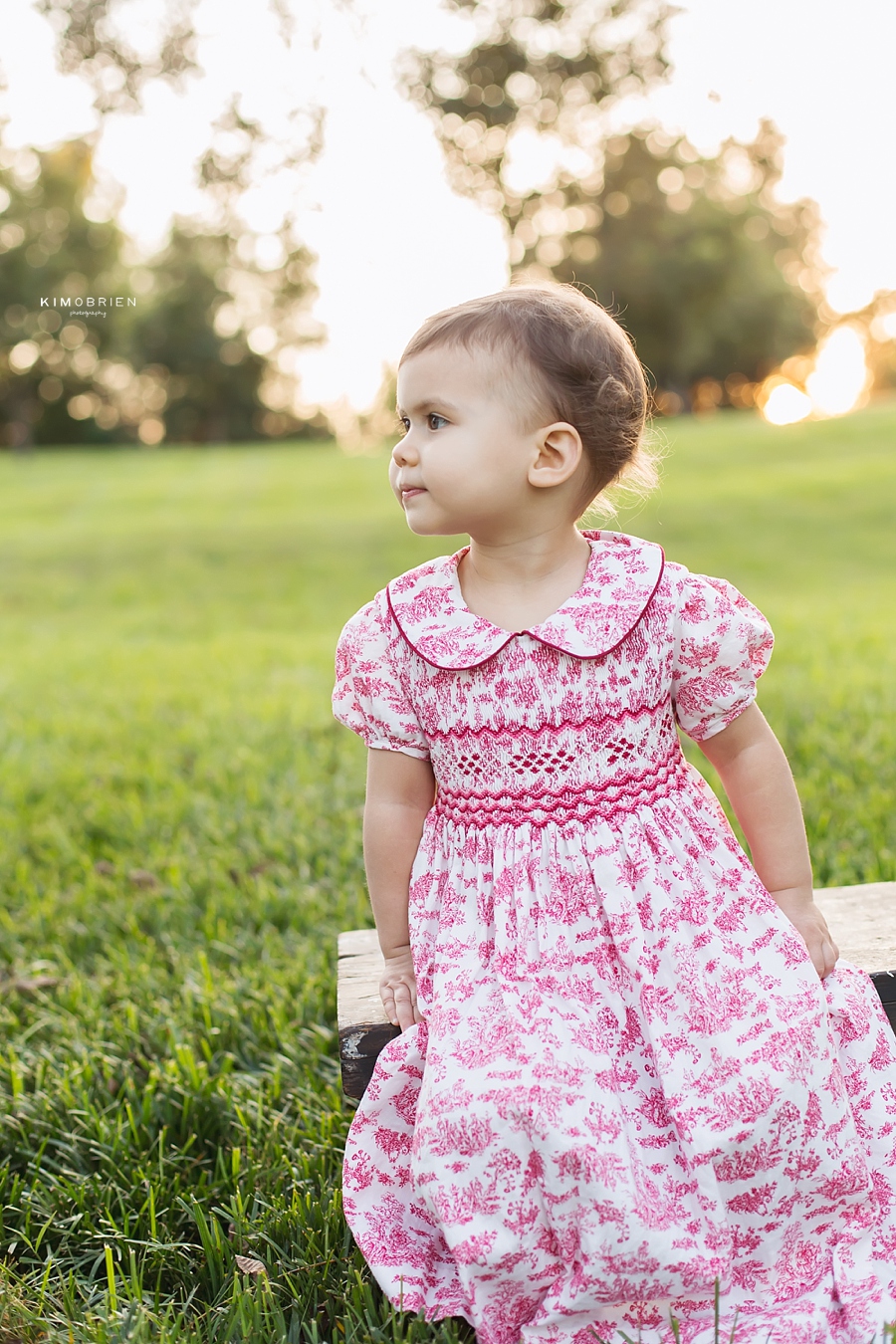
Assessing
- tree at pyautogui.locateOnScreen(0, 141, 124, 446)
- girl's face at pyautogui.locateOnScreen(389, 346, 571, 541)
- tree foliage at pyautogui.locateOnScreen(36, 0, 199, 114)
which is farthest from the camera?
tree at pyautogui.locateOnScreen(0, 141, 124, 446)

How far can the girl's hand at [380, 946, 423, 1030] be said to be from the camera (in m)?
1.96

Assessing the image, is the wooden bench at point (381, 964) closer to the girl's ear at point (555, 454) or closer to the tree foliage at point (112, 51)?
the girl's ear at point (555, 454)

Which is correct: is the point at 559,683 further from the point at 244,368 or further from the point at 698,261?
the point at 244,368

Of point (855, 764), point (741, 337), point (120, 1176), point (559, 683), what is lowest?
point (120, 1176)

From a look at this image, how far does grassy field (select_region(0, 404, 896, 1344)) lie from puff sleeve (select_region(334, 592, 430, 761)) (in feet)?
2.63

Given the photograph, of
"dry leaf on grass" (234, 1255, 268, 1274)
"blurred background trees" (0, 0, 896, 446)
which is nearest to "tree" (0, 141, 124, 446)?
"blurred background trees" (0, 0, 896, 446)

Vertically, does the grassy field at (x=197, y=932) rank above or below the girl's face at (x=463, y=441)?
below

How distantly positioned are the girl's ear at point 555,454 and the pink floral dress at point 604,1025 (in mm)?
184

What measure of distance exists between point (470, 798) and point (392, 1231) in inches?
27.2

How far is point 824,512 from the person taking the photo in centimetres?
1330

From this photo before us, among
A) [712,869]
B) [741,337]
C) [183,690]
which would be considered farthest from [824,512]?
[741,337]

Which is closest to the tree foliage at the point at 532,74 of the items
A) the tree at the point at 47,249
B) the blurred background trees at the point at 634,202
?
the blurred background trees at the point at 634,202

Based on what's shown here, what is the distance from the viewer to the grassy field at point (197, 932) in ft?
6.27

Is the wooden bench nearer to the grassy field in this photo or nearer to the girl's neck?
the grassy field
